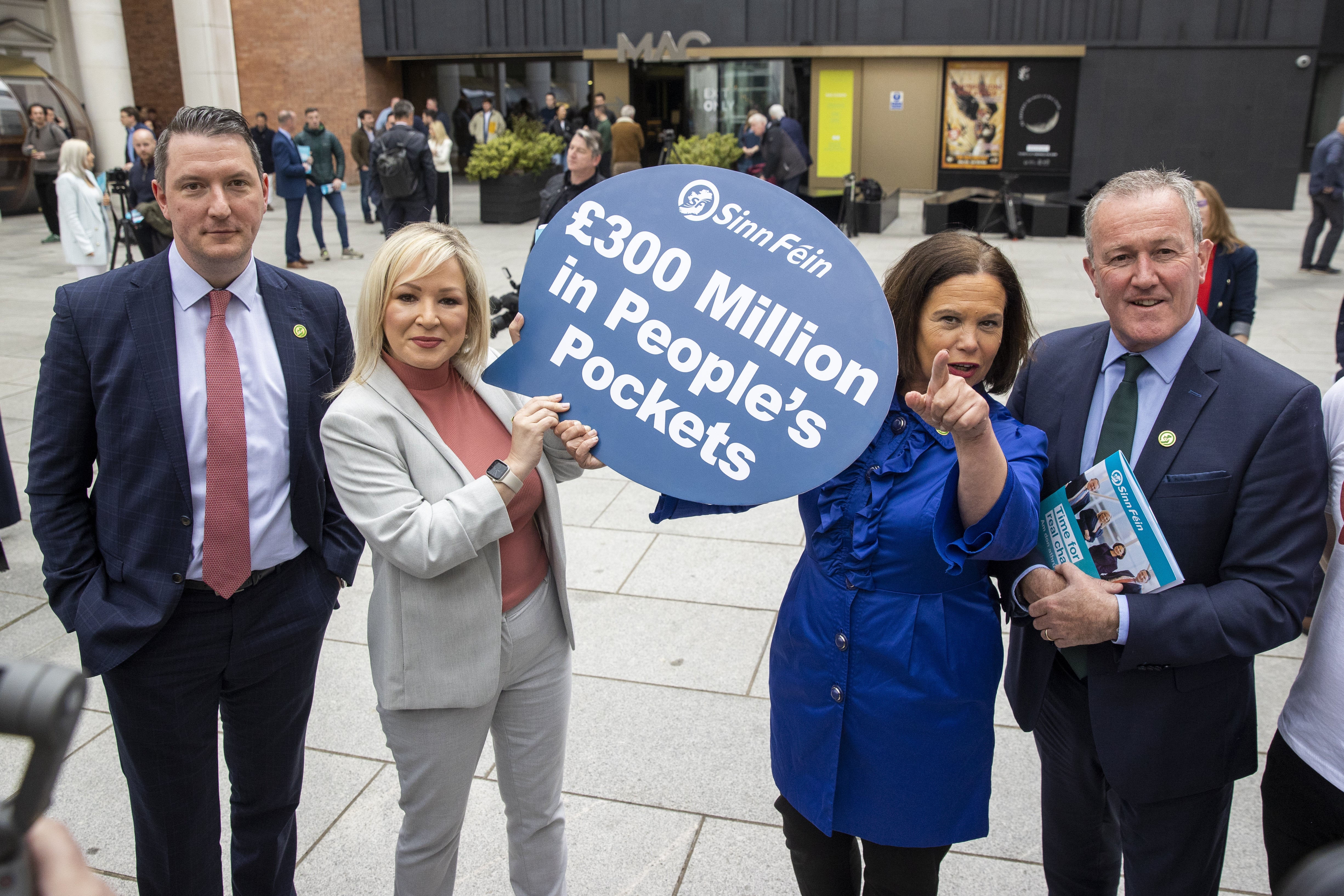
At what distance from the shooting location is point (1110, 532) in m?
1.89

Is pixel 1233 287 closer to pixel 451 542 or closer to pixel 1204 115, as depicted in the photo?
pixel 451 542

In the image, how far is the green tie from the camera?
2025 mm

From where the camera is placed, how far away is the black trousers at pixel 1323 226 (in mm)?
11953

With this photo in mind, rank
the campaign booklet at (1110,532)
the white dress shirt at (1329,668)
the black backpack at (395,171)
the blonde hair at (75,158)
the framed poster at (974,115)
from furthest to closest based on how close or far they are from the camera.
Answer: the framed poster at (974,115), the black backpack at (395,171), the blonde hair at (75,158), the white dress shirt at (1329,668), the campaign booklet at (1110,532)

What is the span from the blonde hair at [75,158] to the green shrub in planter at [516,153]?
7.50 meters

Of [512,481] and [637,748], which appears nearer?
[512,481]

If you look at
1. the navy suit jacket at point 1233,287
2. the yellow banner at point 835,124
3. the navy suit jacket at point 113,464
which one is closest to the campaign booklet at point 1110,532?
the navy suit jacket at point 113,464

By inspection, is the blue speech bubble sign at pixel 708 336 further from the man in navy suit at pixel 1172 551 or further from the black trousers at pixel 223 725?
→ the black trousers at pixel 223 725

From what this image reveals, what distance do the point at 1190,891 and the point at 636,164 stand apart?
15321 mm

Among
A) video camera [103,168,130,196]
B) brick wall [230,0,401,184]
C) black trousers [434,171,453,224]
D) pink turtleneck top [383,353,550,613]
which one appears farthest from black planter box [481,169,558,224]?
pink turtleneck top [383,353,550,613]

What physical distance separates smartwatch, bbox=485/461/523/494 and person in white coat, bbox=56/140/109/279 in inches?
344

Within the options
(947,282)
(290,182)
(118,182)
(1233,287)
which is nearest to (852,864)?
(947,282)

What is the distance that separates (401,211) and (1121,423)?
11.8 m

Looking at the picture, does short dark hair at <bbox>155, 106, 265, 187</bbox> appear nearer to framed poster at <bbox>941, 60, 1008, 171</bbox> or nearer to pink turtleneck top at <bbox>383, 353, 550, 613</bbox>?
pink turtleneck top at <bbox>383, 353, 550, 613</bbox>
